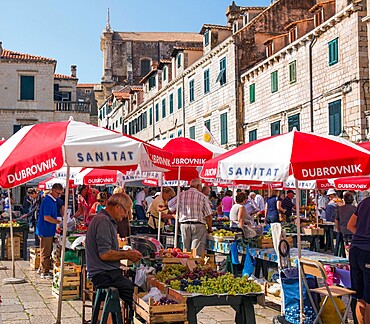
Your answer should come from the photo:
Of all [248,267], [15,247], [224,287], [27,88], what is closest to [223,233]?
[248,267]

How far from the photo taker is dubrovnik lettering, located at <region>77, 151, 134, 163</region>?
22.6ft

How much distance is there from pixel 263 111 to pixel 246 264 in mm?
19293

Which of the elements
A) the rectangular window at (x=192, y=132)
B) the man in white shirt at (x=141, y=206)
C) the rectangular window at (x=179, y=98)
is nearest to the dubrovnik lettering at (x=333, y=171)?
the man in white shirt at (x=141, y=206)

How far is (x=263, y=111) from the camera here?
2916 cm

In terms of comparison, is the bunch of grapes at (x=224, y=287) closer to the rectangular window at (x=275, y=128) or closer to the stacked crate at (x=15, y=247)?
the stacked crate at (x=15, y=247)

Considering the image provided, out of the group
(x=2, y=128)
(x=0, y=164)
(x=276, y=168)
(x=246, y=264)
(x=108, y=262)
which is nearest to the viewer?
(x=108, y=262)

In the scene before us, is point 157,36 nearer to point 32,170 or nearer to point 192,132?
point 192,132

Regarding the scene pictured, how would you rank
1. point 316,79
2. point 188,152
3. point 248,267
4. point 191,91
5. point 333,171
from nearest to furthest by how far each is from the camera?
point 333,171 < point 248,267 < point 188,152 < point 316,79 < point 191,91

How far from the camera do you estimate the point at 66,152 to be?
6.80m

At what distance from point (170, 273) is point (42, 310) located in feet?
9.39

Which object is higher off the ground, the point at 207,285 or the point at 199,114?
the point at 199,114

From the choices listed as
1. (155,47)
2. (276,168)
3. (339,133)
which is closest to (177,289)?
(276,168)

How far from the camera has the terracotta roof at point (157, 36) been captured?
72500mm

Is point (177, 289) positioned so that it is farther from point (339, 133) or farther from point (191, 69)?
point (191, 69)
